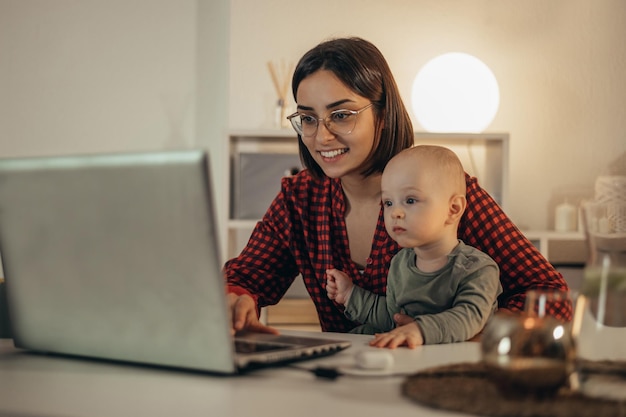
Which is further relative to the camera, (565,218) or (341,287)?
(565,218)

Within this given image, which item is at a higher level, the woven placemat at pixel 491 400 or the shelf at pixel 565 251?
the woven placemat at pixel 491 400

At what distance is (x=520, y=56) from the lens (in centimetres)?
394

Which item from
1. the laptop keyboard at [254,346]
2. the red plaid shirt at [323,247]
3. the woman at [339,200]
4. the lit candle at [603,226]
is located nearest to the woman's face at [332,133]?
the woman at [339,200]

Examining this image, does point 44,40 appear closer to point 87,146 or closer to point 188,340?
point 87,146

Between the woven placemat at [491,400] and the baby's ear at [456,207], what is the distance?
716mm

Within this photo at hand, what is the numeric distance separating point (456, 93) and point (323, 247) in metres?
1.85

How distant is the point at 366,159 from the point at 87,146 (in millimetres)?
2716

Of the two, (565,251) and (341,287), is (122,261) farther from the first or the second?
(565,251)

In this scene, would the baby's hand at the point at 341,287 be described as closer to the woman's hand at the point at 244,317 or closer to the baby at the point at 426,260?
the baby at the point at 426,260

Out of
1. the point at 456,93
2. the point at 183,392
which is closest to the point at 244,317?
the point at 183,392

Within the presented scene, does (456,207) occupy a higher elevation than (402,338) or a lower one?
higher

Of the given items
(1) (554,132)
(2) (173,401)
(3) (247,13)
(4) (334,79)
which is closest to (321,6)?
(3) (247,13)

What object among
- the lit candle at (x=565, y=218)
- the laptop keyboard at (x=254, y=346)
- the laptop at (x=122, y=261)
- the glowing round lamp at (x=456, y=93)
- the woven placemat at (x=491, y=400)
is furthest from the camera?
the lit candle at (x=565, y=218)

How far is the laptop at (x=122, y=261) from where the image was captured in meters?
0.87
